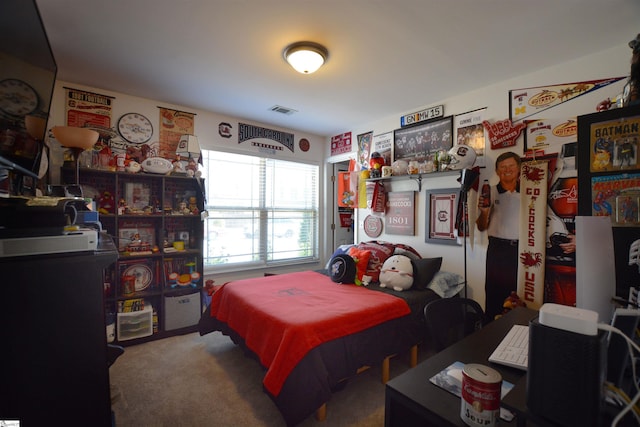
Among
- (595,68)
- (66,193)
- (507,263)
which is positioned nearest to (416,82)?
(595,68)

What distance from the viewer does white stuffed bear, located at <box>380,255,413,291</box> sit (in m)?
2.62

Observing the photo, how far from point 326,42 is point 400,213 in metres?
2.14

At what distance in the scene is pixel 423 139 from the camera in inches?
126

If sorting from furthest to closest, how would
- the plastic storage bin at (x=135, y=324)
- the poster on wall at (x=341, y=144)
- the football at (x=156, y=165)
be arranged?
the poster on wall at (x=341, y=144) → the football at (x=156, y=165) → the plastic storage bin at (x=135, y=324)

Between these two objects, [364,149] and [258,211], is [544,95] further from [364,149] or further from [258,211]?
[258,211]

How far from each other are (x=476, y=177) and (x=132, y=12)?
116 inches

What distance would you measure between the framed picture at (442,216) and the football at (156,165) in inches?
114

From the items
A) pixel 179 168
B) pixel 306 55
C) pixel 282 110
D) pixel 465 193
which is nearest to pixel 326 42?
Result: pixel 306 55

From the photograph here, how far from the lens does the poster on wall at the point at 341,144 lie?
4.12m

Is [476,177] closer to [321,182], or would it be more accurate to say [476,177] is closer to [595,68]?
[595,68]

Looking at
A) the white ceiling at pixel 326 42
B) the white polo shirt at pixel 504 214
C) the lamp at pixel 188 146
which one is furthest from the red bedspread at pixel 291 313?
the white ceiling at pixel 326 42

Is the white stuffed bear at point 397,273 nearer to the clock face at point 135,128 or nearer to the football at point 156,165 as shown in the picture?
the football at point 156,165

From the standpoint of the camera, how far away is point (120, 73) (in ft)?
8.03

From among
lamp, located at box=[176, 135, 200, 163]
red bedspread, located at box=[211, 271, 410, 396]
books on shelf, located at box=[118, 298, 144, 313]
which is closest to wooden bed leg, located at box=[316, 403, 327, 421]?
red bedspread, located at box=[211, 271, 410, 396]
